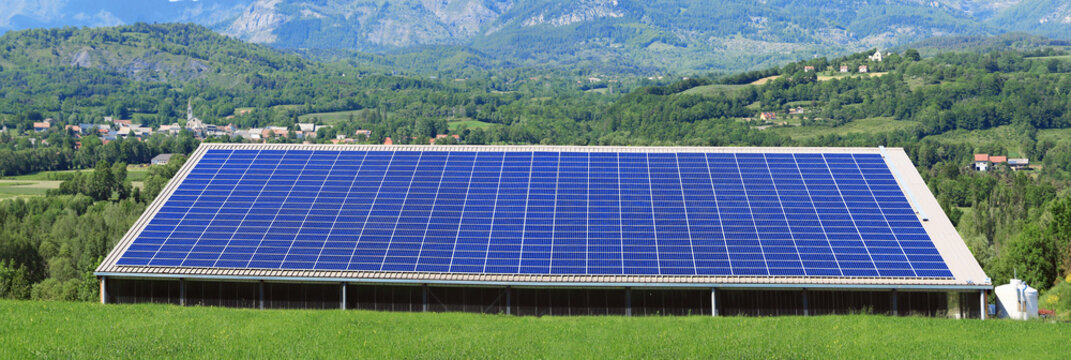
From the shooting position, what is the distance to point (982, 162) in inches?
7032

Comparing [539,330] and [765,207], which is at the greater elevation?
[765,207]

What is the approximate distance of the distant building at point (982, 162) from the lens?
579ft

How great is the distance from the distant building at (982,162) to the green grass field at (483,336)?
6267 inches

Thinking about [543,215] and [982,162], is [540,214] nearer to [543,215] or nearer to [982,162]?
[543,215]

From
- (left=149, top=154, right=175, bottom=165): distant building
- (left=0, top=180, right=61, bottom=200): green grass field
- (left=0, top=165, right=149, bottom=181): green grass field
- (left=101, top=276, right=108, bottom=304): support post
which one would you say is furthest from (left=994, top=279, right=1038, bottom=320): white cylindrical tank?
(left=149, top=154, right=175, bottom=165): distant building

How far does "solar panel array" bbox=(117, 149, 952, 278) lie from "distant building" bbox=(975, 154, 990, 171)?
149 m

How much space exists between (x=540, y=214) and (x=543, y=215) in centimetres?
14

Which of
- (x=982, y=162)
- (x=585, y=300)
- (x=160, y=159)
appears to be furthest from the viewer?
(x=160, y=159)

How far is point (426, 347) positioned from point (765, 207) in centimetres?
1508

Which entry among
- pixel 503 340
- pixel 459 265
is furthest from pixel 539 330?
pixel 459 265

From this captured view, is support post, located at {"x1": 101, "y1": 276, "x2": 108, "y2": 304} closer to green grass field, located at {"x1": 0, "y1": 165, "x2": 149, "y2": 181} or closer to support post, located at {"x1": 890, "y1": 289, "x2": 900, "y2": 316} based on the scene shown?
support post, located at {"x1": 890, "y1": 289, "x2": 900, "y2": 316}

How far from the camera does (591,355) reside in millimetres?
25125

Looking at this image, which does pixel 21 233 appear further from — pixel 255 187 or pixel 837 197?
pixel 837 197

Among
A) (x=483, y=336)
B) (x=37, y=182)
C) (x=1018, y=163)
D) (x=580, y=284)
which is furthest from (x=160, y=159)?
(x=483, y=336)
